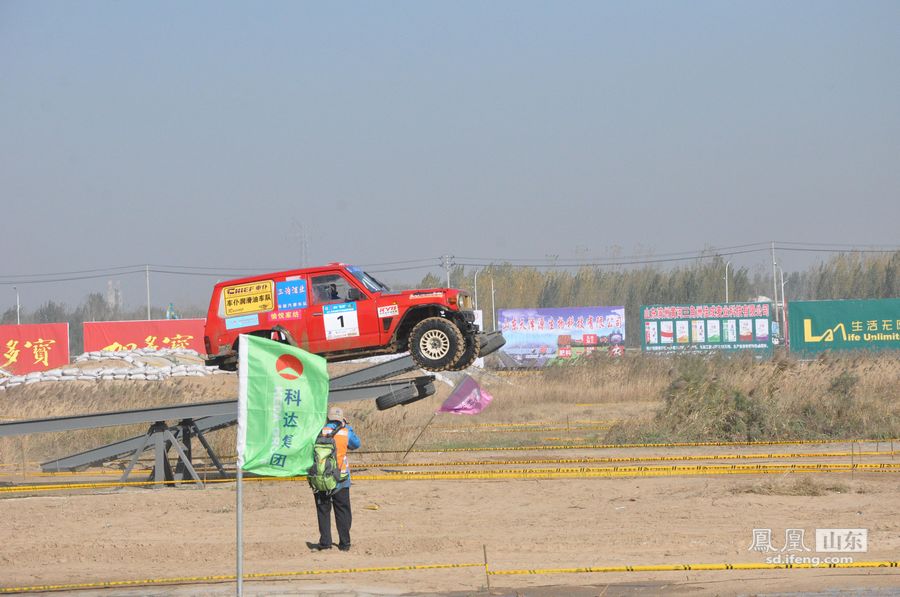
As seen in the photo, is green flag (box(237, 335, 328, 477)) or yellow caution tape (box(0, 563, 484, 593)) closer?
green flag (box(237, 335, 328, 477))

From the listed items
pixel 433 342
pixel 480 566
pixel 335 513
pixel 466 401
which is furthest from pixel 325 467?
pixel 466 401

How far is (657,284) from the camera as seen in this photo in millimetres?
59375

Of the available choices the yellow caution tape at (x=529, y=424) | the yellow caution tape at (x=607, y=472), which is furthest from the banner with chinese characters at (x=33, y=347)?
the yellow caution tape at (x=607, y=472)

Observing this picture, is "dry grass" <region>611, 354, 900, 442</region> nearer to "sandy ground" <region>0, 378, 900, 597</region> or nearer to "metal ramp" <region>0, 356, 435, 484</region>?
"sandy ground" <region>0, 378, 900, 597</region>

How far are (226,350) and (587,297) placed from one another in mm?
45512

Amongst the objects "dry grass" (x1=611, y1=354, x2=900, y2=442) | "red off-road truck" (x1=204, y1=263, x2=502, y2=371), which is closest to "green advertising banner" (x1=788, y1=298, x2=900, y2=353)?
"dry grass" (x1=611, y1=354, x2=900, y2=442)

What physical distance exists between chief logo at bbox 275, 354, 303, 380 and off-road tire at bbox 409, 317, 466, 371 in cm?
662

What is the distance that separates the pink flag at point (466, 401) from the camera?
87.1 ft

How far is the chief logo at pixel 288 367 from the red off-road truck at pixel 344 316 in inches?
262

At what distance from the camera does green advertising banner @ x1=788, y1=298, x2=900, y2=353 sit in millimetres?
36594

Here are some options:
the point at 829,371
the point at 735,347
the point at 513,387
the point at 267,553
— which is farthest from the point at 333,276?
the point at 735,347

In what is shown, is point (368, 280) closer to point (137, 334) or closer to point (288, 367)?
point (288, 367)

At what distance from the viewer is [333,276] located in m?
15.3

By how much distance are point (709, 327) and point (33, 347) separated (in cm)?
2742
